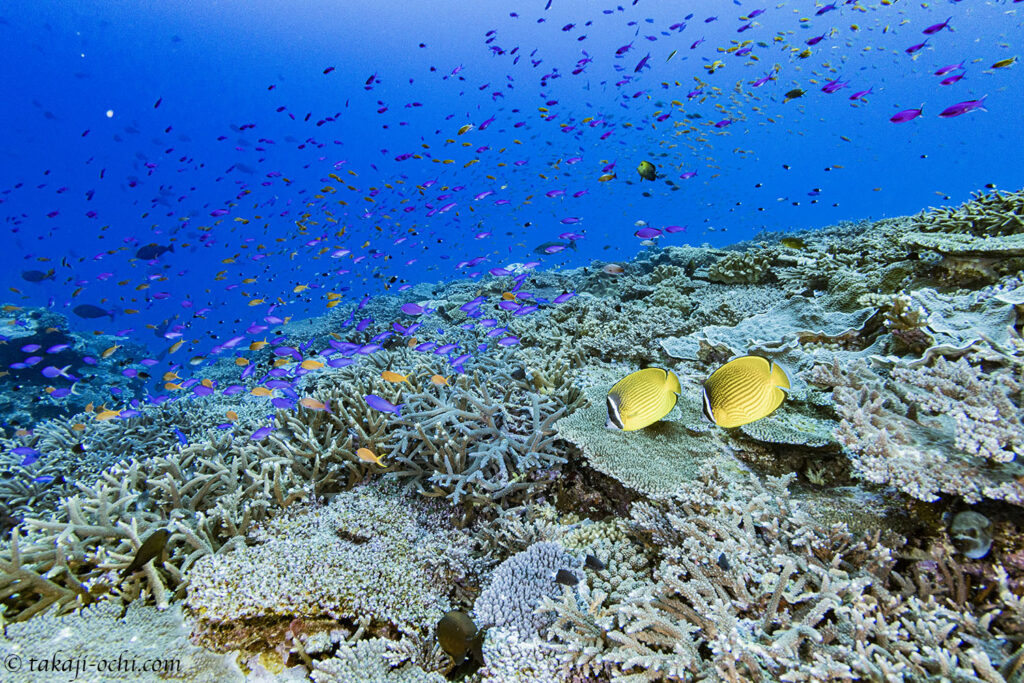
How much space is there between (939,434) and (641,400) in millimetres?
1913

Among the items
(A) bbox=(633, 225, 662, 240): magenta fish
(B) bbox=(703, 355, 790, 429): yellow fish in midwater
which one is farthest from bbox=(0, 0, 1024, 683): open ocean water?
(A) bbox=(633, 225, 662, 240): magenta fish

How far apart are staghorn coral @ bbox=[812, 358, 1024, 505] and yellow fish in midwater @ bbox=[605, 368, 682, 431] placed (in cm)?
116

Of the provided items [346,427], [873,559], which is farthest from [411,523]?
[873,559]

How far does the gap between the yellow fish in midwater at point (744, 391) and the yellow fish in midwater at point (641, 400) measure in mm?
260

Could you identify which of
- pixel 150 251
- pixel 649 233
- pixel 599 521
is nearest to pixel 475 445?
pixel 599 521

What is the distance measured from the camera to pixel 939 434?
8.29 feet

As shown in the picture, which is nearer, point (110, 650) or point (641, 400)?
point (641, 400)

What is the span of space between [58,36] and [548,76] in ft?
378

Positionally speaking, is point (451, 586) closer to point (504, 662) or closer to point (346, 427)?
point (504, 662)

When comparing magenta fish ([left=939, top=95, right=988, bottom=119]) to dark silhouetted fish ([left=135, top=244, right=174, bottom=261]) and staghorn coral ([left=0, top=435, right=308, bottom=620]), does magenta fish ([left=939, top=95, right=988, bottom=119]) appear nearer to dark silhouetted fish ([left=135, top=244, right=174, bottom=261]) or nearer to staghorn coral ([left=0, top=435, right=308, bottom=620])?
staghorn coral ([left=0, top=435, right=308, bottom=620])

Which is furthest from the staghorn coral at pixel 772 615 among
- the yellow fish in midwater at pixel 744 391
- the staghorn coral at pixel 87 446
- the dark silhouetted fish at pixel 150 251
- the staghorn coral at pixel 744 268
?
the dark silhouetted fish at pixel 150 251

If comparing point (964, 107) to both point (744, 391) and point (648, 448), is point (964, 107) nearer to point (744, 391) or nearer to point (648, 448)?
point (648, 448)

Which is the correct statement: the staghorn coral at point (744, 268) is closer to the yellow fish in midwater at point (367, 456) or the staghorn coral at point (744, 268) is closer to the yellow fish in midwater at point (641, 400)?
the yellow fish in midwater at point (641, 400)

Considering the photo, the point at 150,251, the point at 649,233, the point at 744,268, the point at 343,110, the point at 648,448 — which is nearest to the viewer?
the point at 648,448
